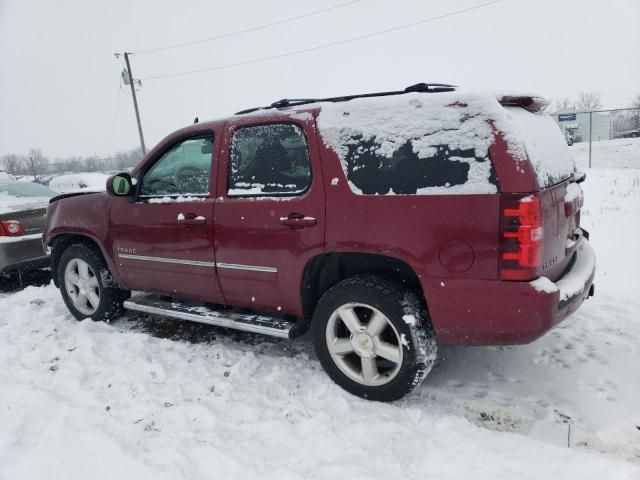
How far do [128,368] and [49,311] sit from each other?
199cm

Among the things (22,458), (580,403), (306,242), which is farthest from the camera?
(306,242)

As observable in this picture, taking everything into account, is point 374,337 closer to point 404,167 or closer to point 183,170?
point 404,167

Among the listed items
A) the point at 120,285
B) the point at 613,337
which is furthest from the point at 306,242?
the point at 613,337

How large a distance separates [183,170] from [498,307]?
2.71 m

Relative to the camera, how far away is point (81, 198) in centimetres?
438

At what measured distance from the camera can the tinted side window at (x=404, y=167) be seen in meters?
2.50

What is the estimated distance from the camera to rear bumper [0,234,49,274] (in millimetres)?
5668

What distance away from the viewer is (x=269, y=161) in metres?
3.26

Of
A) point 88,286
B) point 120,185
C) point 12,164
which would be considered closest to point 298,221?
point 120,185

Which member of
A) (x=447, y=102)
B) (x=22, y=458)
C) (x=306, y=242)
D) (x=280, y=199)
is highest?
(x=447, y=102)

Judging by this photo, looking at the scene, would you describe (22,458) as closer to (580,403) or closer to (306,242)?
(306,242)

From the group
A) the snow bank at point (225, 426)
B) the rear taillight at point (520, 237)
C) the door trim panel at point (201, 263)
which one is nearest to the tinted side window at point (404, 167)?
the rear taillight at point (520, 237)

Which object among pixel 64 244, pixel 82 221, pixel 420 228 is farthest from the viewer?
pixel 64 244

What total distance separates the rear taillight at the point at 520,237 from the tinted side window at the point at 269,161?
4.20 feet
